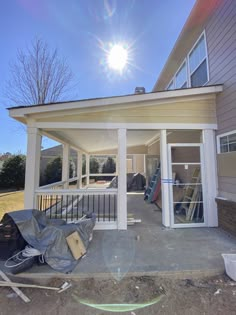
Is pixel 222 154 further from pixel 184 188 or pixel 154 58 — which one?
pixel 154 58

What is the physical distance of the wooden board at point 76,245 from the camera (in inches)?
130

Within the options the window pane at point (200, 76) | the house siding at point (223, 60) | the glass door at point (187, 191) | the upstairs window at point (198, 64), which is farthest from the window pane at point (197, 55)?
the glass door at point (187, 191)

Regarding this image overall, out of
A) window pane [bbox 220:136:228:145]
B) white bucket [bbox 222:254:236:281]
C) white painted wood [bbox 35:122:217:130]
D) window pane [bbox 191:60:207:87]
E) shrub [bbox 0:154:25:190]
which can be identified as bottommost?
white bucket [bbox 222:254:236:281]

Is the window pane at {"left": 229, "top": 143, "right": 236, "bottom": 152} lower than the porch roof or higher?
lower

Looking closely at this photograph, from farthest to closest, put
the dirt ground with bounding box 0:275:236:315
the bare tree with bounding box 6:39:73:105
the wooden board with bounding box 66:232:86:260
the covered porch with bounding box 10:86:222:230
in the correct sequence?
the bare tree with bounding box 6:39:73:105 < the covered porch with bounding box 10:86:222:230 < the wooden board with bounding box 66:232:86:260 < the dirt ground with bounding box 0:275:236:315

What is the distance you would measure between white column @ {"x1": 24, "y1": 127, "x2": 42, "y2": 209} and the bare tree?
8.26 meters

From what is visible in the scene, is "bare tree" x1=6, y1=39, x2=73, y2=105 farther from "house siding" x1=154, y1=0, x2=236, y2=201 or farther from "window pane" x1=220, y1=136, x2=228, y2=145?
"window pane" x1=220, y1=136, x2=228, y2=145

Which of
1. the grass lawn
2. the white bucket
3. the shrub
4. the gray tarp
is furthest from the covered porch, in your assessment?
the shrub

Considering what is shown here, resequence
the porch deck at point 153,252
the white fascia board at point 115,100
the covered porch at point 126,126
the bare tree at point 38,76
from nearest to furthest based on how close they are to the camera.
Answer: the porch deck at point 153,252
the white fascia board at point 115,100
the covered porch at point 126,126
the bare tree at point 38,76

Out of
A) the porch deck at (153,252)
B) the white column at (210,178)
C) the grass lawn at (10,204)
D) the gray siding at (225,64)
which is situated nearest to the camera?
the porch deck at (153,252)

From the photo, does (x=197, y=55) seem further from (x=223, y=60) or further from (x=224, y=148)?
(x=224, y=148)

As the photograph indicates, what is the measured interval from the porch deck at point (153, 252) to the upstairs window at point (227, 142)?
6.82 feet

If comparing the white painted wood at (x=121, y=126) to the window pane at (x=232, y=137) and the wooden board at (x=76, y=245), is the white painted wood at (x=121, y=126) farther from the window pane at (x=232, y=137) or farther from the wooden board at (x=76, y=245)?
the wooden board at (x=76, y=245)

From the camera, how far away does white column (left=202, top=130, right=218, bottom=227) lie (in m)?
5.09
